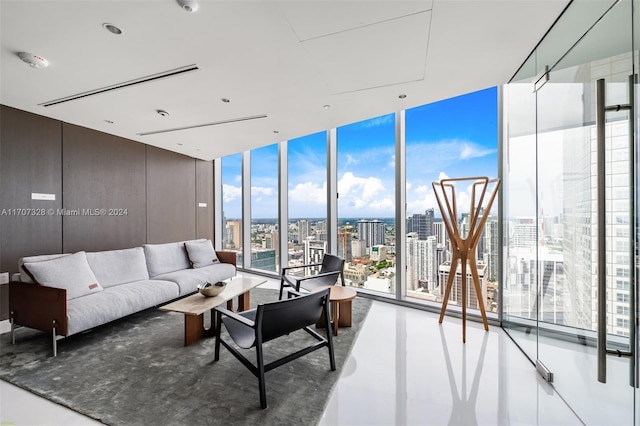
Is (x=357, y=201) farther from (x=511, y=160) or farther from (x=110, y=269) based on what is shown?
(x=110, y=269)

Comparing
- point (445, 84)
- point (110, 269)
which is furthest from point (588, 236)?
point (110, 269)

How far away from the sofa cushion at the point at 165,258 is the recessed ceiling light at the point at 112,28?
11.0ft

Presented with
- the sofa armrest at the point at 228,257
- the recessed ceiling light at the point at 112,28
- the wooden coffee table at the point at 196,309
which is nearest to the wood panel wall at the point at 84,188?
the sofa armrest at the point at 228,257

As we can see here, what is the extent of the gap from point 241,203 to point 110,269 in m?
2.90

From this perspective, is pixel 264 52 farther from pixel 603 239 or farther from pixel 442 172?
pixel 442 172

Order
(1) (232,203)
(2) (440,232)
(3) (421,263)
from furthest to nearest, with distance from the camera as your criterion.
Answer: (1) (232,203) → (3) (421,263) → (2) (440,232)

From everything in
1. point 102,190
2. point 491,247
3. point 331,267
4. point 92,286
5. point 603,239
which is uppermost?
point 102,190

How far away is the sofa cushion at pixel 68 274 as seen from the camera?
2.82 metres

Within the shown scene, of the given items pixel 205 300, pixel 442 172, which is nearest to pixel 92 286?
pixel 205 300

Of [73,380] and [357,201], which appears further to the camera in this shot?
[357,201]

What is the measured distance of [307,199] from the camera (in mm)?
5113

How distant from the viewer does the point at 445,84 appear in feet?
8.99

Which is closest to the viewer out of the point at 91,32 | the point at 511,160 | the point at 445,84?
the point at 91,32

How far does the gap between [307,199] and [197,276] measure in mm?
2298
